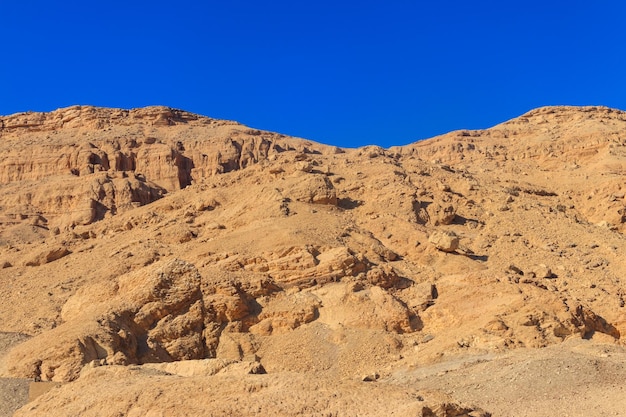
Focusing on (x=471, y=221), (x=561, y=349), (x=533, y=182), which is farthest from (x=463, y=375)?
(x=533, y=182)

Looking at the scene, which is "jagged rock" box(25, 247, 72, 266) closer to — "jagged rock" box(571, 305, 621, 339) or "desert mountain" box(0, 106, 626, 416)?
"desert mountain" box(0, 106, 626, 416)

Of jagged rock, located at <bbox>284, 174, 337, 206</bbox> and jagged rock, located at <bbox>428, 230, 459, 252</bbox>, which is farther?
jagged rock, located at <bbox>284, 174, 337, 206</bbox>

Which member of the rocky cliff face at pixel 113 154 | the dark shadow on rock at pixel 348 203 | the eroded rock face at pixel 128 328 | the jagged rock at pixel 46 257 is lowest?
the eroded rock face at pixel 128 328

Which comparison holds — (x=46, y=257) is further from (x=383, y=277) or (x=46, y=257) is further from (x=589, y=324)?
(x=589, y=324)

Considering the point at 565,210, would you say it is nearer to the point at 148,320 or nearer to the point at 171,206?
the point at 171,206

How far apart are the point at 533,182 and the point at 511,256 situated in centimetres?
1805

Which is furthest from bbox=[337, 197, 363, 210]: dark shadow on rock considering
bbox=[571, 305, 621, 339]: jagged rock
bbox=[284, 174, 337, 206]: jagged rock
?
bbox=[571, 305, 621, 339]: jagged rock

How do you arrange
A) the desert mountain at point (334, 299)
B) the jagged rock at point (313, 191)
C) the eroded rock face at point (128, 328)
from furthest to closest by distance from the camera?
the jagged rock at point (313, 191), the eroded rock face at point (128, 328), the desert mountain at point (334, 299)

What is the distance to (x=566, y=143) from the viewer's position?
4638cm

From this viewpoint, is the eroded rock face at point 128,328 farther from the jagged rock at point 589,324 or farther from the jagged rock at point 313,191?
the jagged rock at point 589,324

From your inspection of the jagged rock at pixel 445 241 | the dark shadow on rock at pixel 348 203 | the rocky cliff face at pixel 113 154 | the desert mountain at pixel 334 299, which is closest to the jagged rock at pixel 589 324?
the desert mountain at pixel 334 299

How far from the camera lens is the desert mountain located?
9.76 m

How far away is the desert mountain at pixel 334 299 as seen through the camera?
9758 mm

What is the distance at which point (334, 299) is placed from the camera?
18.2m
